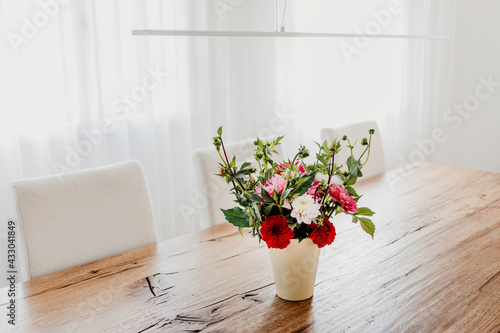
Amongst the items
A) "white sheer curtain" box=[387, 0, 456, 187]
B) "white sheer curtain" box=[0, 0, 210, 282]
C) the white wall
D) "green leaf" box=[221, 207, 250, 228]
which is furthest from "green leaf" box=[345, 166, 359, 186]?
the white wall

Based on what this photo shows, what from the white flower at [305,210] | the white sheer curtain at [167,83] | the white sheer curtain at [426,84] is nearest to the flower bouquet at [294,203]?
the white flower at [305,210]

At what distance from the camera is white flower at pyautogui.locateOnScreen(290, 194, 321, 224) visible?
3.81ft

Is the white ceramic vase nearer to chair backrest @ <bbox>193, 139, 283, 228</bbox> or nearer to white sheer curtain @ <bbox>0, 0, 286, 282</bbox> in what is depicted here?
chair backrest @ <bbox>193, 139, 283, 228</bbox>

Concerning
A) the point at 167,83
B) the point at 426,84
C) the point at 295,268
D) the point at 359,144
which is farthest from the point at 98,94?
the point at 426,84

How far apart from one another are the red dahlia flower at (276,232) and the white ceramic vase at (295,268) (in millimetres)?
65

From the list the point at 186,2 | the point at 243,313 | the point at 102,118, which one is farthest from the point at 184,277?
the point at 186,2

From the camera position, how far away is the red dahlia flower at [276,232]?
1.17 m

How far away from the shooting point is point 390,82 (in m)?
4.21

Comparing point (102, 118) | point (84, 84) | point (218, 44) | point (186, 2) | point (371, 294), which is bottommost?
point (371, 294)

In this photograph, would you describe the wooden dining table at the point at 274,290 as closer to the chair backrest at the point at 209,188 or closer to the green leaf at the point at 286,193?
the chair backrest at the point at 209,188

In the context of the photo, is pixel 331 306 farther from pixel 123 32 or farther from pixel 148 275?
pixel 123 32

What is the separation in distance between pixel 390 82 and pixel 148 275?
327cm

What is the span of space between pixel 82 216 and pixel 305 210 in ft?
2.59

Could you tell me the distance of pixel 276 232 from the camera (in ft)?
3.87
